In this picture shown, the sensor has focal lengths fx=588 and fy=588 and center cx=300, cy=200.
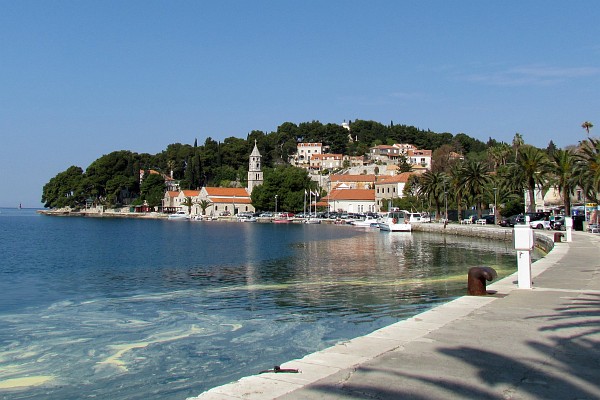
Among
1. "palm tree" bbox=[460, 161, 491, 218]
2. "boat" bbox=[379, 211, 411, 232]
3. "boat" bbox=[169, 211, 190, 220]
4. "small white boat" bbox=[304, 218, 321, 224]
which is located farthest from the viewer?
"boat" bbox=[169, 211, 190, 220]

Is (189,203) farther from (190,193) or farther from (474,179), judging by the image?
(474,179)

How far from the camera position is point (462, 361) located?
24.1ft

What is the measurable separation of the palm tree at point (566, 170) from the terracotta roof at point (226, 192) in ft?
364

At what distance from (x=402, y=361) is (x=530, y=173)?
5781cm

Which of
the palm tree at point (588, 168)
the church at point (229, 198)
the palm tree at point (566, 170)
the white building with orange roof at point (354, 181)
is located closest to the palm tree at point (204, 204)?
the church at point (229, 198)

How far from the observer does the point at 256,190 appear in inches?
5674

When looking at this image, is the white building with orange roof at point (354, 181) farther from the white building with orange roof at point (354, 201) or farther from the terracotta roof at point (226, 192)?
the terracotta roof at point (226, 192)

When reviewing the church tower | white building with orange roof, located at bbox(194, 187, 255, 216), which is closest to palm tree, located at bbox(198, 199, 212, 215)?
white building with orange roof, located at bbox(194, 187, 255, 216)

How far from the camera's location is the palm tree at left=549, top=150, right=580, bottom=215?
5238 cm

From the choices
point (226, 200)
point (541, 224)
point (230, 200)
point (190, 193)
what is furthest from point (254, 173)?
point (541, 224)

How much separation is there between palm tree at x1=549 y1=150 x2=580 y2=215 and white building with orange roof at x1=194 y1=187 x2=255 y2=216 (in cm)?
10926

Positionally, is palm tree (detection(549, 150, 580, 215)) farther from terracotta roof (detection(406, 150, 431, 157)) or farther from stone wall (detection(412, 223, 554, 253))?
terracotta roof (detection(406, 150, 431, 157))

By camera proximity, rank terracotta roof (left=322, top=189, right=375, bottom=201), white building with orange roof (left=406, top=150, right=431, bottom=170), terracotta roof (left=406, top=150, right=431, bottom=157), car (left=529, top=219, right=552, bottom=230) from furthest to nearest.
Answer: terracotta roof (left=406, top=150, right=431, bottom=157)
white building with orange roof (left=406, top=150, right=431, bottom=170)
terracotta roof (left=322, top=189, right=375, bottom=201)
car (left=529, top=219, right=552, bottom=230)

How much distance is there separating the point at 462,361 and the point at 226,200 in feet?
499
